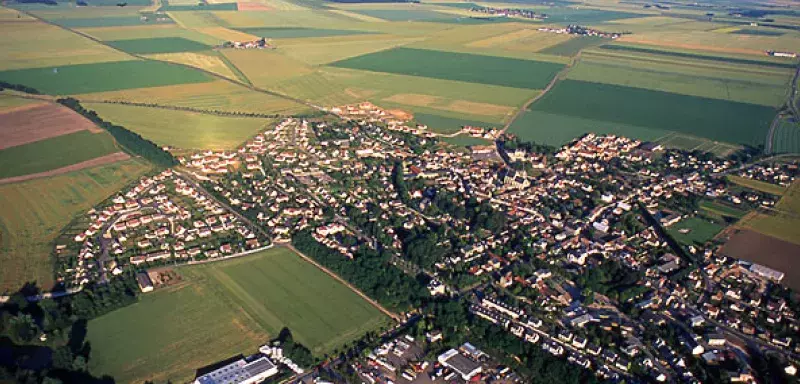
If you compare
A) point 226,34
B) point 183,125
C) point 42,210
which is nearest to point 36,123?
point 183,125

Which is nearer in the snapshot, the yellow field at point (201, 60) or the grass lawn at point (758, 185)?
the grass lawn at point (758, 185)

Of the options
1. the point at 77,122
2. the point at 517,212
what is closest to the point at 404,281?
the point at 517,212

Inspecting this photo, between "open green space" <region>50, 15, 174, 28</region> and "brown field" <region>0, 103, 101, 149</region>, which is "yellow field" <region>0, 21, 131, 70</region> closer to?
"open green space" <region>50, 15, 174, 28</region>

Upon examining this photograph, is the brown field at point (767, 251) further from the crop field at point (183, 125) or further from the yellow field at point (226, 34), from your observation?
the yellow field at point (226, 34)

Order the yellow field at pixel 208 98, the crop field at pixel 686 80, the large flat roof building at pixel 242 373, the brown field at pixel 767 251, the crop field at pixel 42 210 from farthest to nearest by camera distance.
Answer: the crop field at pixel 686 80
the yellow field at pixel 208 98
the brown field at pixel 767 251
the crop field at pixel 42 210
the large flat roof building at pixel 242 373

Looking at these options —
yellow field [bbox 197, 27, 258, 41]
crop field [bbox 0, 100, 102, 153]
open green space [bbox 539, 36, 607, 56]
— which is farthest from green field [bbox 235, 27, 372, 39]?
crop field [bbox 0, 100, 102, 153]

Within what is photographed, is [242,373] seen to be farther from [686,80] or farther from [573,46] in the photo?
[573,46]

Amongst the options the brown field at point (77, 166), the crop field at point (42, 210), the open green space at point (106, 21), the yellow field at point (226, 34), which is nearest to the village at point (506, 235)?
the crop field at point (42, 210)
